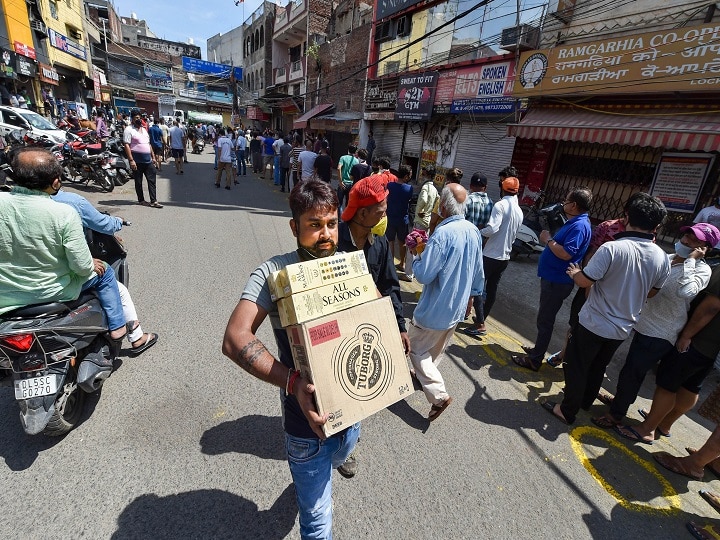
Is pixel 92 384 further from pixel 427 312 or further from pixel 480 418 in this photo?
pixel 480 418

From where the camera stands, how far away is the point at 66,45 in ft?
78.0

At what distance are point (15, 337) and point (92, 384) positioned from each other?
546mm

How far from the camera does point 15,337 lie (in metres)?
2.09

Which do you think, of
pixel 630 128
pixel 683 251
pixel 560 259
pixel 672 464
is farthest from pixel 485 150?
pixel 672 464

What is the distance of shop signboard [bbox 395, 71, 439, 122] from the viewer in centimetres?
1219

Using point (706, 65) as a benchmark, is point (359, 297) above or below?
below

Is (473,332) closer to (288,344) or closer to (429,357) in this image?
(429,357)

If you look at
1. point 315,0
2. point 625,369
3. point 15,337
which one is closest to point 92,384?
point 15,337

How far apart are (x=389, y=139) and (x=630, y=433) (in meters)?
14.3

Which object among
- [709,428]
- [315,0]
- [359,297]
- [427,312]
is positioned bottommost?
[709,428]

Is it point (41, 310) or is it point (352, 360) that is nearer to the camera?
point (352, 360)

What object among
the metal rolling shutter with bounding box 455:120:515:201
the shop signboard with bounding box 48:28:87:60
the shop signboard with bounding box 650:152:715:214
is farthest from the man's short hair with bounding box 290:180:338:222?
the shop signboard with bounding box 48:28:87:60

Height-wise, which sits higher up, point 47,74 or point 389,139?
point 47,74

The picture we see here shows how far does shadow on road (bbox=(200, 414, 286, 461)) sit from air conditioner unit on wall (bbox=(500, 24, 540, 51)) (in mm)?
10270
